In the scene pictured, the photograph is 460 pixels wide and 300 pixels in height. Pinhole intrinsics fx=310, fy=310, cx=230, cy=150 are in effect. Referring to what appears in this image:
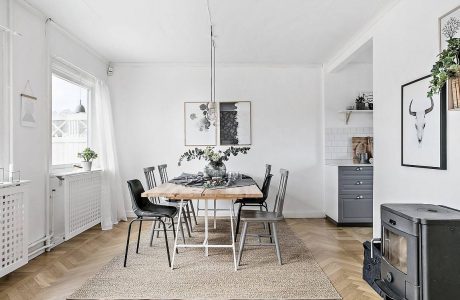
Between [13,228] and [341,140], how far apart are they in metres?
4.63

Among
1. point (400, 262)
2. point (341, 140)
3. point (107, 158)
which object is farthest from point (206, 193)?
point (341, 140)

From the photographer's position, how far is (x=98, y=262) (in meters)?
3.25

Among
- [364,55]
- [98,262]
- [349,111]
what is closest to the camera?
[98,262]

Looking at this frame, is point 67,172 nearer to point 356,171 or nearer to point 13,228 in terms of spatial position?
point 13,228

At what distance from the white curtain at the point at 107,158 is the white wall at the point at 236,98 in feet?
1.34

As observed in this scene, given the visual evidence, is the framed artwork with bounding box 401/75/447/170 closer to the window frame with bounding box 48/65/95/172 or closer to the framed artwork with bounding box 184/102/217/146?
the framed artwork with bounding box 184/102/217/146

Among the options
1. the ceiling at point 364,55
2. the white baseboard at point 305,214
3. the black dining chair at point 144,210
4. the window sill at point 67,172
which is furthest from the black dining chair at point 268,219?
the window sill at point 67,172

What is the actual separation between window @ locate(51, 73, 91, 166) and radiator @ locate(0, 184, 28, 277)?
1233 millimetres

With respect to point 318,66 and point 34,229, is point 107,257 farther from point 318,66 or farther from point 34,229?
point 318,66

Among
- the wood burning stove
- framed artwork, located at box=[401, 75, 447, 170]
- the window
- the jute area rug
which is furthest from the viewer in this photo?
the window

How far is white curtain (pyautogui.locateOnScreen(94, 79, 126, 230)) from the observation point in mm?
4633

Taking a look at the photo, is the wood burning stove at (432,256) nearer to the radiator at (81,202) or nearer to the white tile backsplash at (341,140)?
the white tile backsplash at (341,140)

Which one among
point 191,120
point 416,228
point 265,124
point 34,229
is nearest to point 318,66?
point 265,124

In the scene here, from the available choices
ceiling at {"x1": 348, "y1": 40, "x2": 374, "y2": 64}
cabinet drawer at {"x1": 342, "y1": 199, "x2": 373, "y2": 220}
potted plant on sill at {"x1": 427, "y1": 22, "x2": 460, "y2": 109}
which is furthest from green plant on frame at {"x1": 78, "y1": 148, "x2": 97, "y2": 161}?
potted plant on sill at {"x1": 427, "y1": 22, "x2": 460, "y2": 109}
